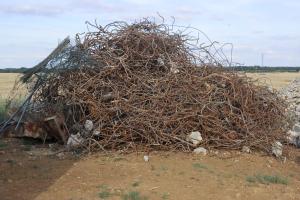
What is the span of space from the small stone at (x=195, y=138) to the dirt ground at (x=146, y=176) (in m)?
0.30

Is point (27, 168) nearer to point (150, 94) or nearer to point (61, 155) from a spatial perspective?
point (61, 155)

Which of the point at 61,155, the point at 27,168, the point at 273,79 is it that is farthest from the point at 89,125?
the point at 273,79

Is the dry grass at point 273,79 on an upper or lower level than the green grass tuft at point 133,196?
upper

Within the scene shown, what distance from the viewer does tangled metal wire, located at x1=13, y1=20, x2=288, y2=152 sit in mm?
8898

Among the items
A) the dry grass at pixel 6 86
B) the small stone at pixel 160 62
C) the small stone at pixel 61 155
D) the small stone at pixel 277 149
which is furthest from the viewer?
the dry grass at pixel 6 86

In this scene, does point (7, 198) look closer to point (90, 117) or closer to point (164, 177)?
point (164, 177)

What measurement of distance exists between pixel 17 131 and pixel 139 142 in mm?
2463

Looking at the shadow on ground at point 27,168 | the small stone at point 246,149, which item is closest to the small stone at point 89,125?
the shadow on ground at point 27,168

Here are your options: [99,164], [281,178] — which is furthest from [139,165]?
[281,178]

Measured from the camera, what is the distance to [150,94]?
30.1ft

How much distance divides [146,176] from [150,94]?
7.23 ft

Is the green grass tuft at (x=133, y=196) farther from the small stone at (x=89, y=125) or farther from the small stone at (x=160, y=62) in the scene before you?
the small stone at (x=160, y=62)

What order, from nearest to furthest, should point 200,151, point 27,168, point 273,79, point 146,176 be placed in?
point 146,176 < point 27,168 < point 200,151 < point 273,79

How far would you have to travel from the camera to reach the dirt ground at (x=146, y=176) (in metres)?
6.55
